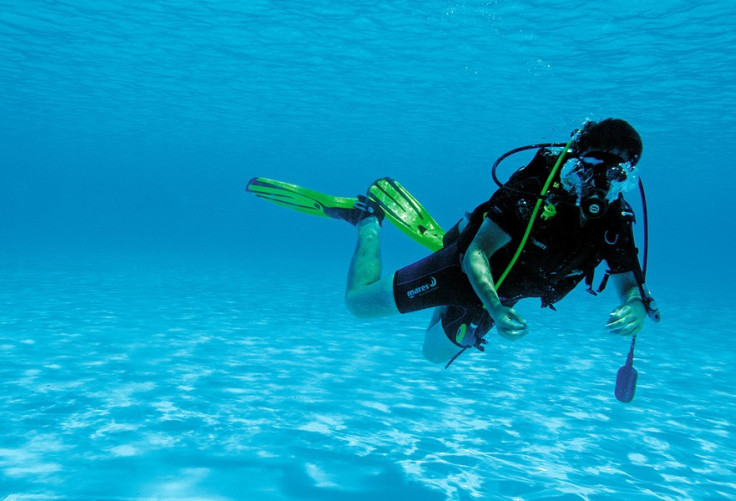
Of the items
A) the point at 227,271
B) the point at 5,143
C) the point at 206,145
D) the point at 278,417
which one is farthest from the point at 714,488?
the point at 5,143

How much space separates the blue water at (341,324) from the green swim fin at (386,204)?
2.30 metres

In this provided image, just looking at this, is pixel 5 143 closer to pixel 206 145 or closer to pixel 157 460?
pixel 206 145

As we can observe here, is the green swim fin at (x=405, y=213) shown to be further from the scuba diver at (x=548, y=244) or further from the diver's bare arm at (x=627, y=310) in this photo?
the diver's bare arm at (x=627, y=310)

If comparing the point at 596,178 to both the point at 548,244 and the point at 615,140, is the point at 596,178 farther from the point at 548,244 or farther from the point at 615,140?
the point at 548,244

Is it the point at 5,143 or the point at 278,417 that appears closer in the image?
the point at 278,417

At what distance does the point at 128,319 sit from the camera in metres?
11.9

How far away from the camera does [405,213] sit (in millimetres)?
6875

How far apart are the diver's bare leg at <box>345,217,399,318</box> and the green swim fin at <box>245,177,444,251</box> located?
69 cm

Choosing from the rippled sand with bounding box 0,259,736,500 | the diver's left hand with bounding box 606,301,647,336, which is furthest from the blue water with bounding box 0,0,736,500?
the diver's left hand with bounding box 606,301,647,336

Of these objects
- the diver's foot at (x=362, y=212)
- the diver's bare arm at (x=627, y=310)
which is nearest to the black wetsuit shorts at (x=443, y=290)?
the diver's bare arm at (x=627, y=310)

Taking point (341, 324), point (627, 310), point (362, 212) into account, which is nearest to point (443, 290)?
point (627, 310)

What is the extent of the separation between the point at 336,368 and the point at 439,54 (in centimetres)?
1577

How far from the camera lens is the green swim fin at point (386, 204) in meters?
6.67

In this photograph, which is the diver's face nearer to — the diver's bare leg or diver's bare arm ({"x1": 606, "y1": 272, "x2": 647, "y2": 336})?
diver's bare arm ({"x1": 606, "y1": 272, "x2": 647, "y2": 336})
